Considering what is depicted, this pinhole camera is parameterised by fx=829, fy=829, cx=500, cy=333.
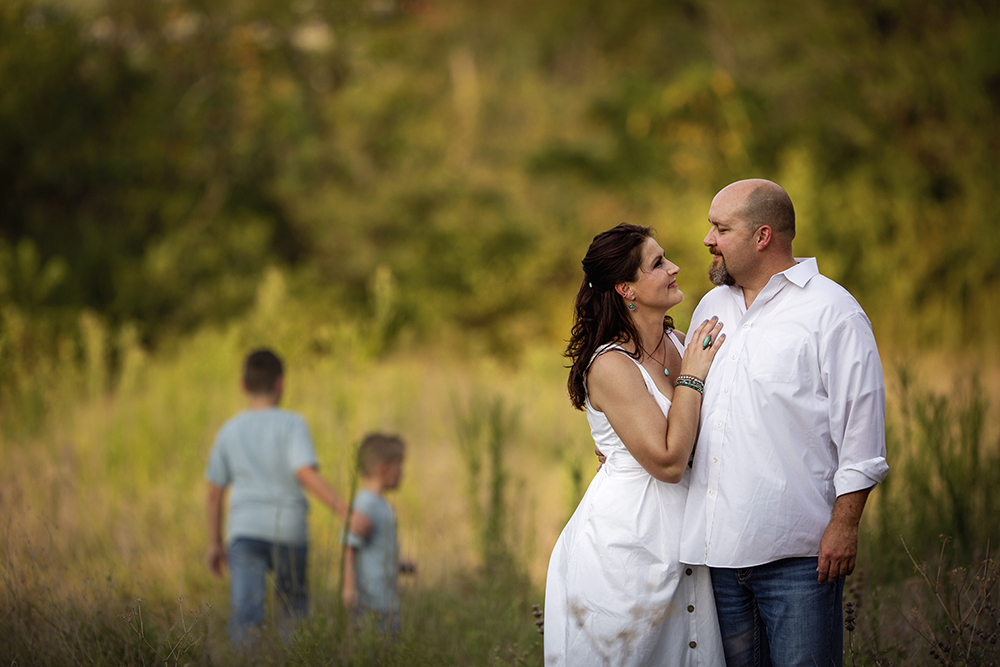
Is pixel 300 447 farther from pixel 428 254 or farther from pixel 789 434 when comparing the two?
pixel 428 254

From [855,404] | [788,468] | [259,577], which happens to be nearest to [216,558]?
[259,577]

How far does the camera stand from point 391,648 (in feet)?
11.0

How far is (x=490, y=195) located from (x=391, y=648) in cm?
1447

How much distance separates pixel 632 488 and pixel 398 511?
4.14 metres

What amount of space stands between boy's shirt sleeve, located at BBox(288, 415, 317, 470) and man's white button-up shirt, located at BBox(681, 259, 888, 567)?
2478 millimetres

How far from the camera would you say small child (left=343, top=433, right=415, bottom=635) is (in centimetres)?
383

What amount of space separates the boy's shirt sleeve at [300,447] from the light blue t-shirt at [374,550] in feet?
1.18

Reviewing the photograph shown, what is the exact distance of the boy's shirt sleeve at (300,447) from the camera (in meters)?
4.45

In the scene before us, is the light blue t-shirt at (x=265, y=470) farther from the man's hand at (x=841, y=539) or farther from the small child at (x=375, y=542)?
the man's hand at (x=841, y=539)

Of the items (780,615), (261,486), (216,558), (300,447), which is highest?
(300,447)

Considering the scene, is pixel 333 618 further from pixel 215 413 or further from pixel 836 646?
pixel 215 413

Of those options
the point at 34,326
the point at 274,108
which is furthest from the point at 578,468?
the point at 274,108

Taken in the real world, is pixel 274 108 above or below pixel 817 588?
above

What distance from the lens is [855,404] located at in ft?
7.95
